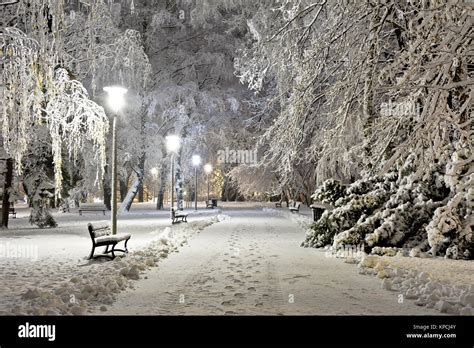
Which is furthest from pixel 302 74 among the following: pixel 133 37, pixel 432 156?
pixel 133 37

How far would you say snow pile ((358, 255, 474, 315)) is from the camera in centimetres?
707

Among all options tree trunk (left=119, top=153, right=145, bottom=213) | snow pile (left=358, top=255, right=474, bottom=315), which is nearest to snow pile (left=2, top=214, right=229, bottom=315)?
snow pile (left=358, top=255, right=474, bottom=315)

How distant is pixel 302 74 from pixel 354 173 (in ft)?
48.5

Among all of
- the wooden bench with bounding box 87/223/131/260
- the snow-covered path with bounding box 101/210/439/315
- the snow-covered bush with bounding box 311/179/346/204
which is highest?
the snow-covered bush with bounding box 311/179/346/204

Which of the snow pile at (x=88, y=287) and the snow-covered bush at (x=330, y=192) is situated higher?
the snow-covered bush at (x=330, y=192)

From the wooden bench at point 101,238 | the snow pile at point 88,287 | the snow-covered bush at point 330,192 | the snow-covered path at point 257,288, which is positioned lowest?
the snow-covered path at point 257,288

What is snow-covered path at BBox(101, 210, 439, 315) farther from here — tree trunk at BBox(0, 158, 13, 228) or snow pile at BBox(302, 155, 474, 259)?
tree trunk at BBox(0, 158, 13, 228)

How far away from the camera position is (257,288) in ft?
28.2

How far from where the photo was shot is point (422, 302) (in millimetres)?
7445

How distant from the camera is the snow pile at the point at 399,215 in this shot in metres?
11.7

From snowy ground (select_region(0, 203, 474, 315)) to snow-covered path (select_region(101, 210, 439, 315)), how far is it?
14 millimetres

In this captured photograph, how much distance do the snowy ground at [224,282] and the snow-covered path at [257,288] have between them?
1 cm

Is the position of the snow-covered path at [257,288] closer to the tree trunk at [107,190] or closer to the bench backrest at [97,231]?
the bench backrest at [97,231]

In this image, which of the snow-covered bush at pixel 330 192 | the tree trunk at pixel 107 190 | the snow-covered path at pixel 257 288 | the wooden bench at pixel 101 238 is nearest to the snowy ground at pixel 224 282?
the snow-covered path at pixel 257 288
